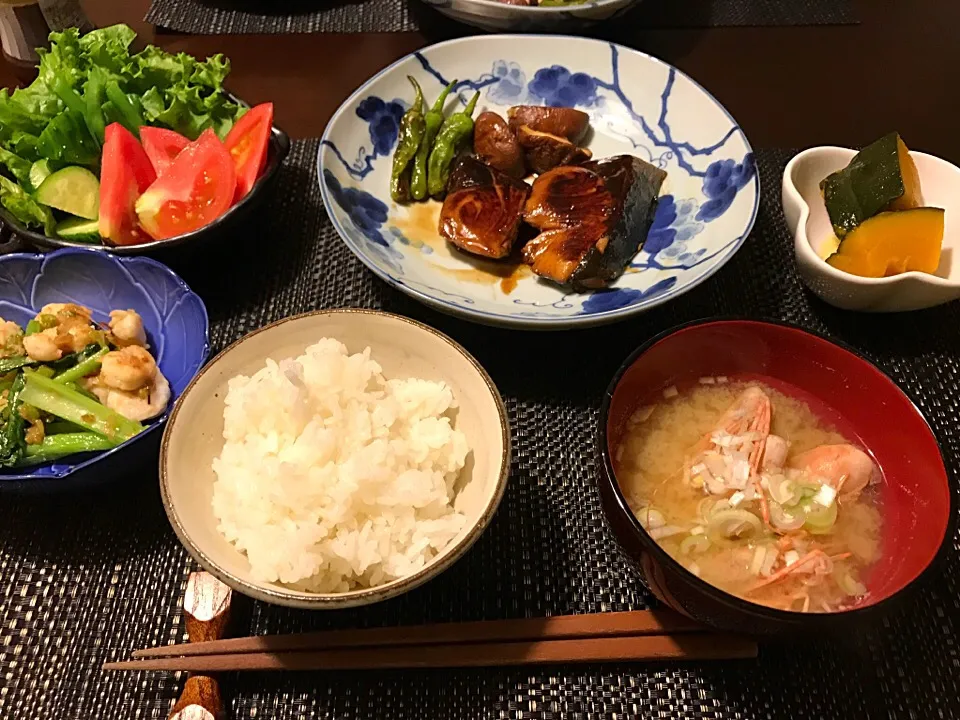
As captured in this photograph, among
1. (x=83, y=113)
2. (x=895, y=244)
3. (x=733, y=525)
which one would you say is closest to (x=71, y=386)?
(x=83, y=113)

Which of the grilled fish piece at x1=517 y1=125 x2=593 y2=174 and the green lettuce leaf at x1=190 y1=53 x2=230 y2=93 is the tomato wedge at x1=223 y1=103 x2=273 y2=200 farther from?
the grilled fish piece at x1=517 y1=125 x2=593 y2=174

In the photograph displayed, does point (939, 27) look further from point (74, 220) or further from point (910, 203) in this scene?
point (74, 220)

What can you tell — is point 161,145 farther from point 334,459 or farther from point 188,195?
point 334,459

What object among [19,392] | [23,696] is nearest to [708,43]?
[19,392]

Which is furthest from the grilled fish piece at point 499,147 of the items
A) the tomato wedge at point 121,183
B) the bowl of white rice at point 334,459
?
the tomato wedge at point 121,183

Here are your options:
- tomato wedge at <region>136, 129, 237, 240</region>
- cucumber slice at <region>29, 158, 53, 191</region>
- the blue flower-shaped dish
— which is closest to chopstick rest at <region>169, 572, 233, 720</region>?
the blue flower-shaped dish

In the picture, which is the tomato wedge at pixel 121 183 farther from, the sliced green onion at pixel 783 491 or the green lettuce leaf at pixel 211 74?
the sliced green onion at pixel 783 491
